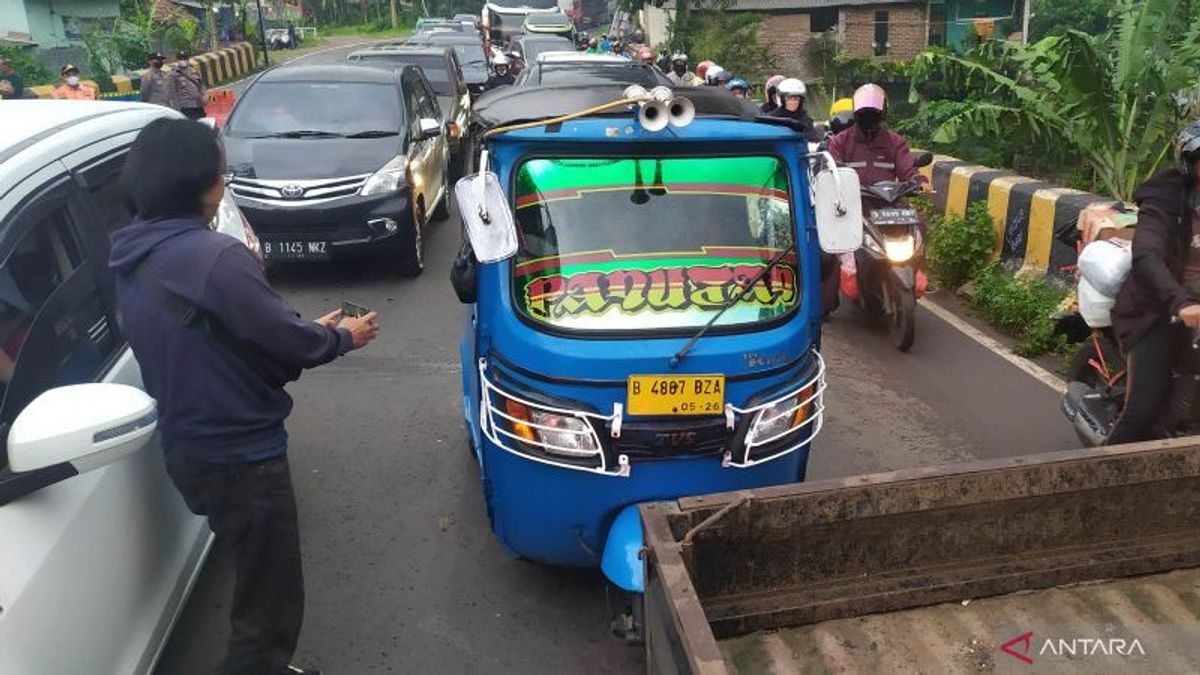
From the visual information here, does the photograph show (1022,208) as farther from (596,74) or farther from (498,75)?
(498,75)

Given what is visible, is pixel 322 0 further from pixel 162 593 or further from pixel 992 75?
pixel 162 593

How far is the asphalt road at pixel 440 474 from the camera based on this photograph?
3656 mm

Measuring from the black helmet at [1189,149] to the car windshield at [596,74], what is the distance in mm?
5328

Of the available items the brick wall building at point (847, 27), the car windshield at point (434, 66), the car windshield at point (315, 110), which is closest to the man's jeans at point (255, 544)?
the car windshield at point (315, 110)

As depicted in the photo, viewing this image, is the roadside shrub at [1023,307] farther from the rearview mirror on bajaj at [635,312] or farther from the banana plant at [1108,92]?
the rearview mirror on bajaj at [635,312]

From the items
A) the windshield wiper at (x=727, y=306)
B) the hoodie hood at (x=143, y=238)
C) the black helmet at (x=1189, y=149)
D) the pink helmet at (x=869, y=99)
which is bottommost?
the windshield wiper at (x=727, y=306)

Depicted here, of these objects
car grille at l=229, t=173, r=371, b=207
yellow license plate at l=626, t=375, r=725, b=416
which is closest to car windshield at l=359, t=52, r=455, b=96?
car grille at l=229, t=173, r=371, b=207

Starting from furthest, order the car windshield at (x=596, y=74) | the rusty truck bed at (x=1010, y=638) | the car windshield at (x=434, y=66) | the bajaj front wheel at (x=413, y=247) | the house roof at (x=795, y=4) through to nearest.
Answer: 1. the house roof at (x=795, y=4)
2. the car windshield at (x=434, y=66)
3. the car windshield at (x=596, y=74)
4. the bajaj front wheel at (x=413, y=247)
5. the rusty truck bed at (x=1010, y=638)

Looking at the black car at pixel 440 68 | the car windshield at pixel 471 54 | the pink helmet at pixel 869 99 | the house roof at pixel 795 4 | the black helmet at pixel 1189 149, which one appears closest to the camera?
the black helmet at pixel 1189 149

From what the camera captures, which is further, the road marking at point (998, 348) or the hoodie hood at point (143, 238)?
the road marking at point (998, 348)

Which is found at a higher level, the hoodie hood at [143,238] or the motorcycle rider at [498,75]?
the hoodie hood at [143,238]

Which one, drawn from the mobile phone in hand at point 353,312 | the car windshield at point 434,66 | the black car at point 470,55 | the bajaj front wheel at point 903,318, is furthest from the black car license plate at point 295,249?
the black car at point 470,55

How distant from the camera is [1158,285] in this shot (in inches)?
149

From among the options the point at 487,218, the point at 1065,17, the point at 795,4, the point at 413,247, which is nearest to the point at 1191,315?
the point at 487,218
